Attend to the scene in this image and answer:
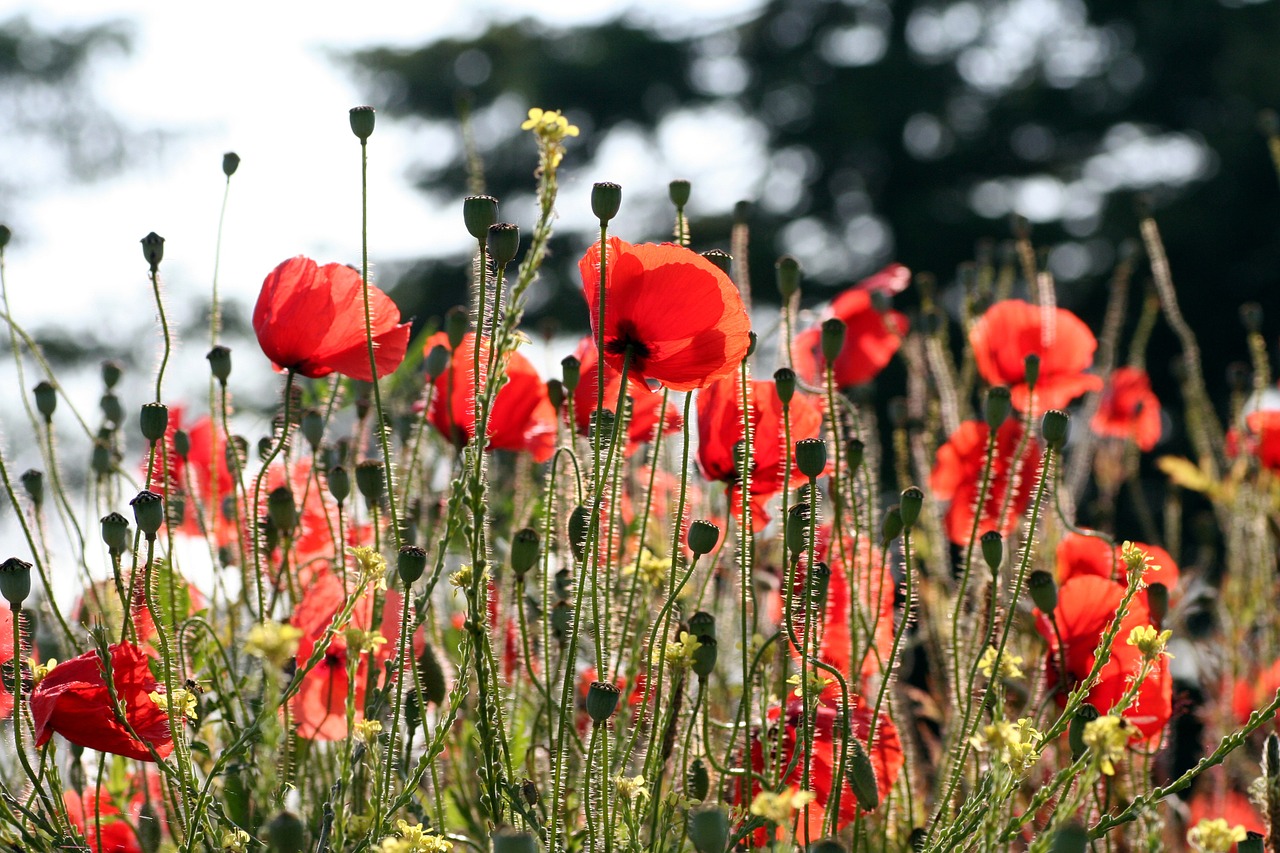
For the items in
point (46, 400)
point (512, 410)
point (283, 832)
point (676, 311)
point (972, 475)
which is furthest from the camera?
point (972, 475)

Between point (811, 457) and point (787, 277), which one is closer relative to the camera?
point (811, 457)

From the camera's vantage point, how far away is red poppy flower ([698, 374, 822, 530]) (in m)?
1.27

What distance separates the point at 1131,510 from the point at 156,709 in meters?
7.23

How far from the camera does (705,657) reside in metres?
0.96

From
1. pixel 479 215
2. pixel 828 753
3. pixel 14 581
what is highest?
pixel 479 215

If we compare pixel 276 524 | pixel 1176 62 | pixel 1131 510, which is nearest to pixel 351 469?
pixel 276 524

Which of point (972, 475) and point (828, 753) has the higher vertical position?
point (972, 475)

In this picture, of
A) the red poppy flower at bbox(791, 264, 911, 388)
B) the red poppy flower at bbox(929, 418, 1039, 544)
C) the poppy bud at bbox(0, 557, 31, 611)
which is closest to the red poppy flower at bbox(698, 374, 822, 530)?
the red poppy flower at bbox(929, 418, 1039, 544)

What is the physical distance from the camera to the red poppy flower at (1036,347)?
5.62 ft

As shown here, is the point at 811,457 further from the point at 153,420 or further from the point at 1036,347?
the point at 1036,347

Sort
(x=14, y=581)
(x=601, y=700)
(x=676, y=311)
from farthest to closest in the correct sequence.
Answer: (x=676, y=311) < (x=14, y=581) < (x=601, y=700)

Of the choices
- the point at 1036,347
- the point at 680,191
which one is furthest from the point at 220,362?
the point at 1036,347

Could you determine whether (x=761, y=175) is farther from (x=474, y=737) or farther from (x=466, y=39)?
(x=474, y=737)

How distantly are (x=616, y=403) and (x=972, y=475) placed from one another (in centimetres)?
58
